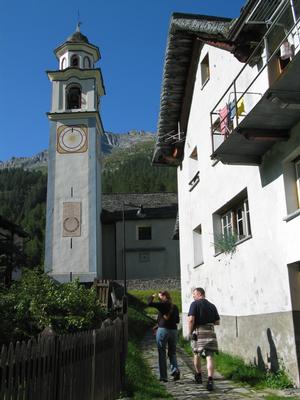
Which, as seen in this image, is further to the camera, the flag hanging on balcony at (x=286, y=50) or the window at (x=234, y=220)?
the window at (x=234, y=220)

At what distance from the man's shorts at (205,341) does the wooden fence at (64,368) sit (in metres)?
1.60

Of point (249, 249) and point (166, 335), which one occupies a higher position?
point (249, 249)

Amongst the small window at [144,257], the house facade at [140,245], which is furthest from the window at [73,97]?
the small window at [144,257]

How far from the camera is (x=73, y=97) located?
37.6 meters

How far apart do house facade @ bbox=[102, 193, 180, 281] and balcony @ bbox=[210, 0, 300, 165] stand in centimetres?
2743

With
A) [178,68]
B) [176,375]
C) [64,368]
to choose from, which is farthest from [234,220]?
[64,368]

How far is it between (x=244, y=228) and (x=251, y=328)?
243 cm

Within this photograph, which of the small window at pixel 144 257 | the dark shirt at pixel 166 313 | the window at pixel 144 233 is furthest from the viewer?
the window at pixel 144 233

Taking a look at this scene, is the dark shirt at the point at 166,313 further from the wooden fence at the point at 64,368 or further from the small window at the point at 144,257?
the small window at the point at 144,257

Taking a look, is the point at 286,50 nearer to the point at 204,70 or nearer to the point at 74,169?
the point at 204,70

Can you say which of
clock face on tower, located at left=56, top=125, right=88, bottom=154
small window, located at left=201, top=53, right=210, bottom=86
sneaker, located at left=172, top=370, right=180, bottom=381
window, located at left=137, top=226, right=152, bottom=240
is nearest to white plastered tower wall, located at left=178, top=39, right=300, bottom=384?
small window, located at left=201, top=53, right=210, bottom=86

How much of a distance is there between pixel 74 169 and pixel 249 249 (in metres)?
25.7

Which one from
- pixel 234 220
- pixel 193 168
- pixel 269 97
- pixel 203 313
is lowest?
pixel 203 313

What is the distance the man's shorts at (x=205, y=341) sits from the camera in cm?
877
